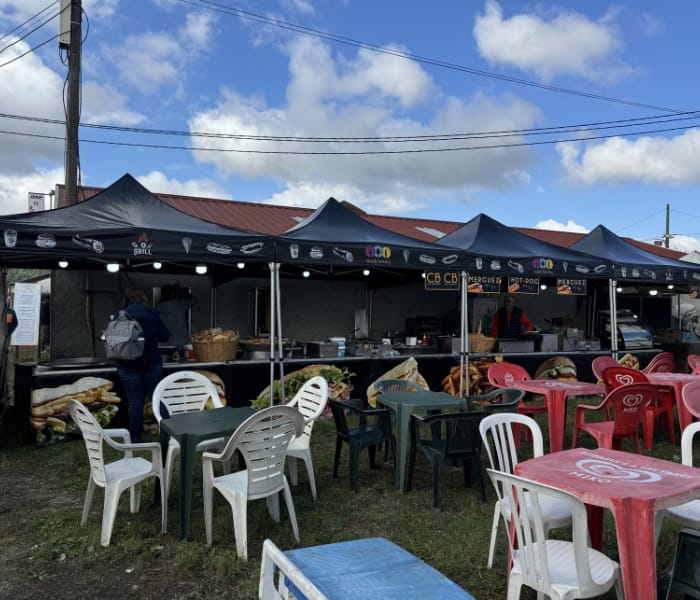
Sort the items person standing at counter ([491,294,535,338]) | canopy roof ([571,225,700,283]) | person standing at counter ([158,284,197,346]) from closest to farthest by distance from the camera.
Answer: person standing at counter ([158,284,197,346]) < canopy roof ([571,225,700,283]) < person standing at counter ([491,294,535,338])

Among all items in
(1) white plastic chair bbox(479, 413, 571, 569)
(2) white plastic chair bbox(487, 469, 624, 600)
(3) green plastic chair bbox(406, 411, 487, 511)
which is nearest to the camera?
(2) white plastic chair bbox(487, 469, 624, 600)

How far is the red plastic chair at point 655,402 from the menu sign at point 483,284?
224 cm

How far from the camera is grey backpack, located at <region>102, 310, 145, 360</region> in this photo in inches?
216

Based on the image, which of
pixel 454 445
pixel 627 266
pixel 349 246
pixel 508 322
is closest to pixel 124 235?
pixel 349 246

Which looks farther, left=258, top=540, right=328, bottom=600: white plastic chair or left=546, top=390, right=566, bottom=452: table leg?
left=546, top=390, right=566, bottom=452: table leg

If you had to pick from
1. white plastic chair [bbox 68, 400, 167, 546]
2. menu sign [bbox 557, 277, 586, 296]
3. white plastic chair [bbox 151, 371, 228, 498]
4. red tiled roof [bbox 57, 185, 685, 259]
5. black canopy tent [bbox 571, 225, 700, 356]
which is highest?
red tiled roof [bbox 57, 185, 685, 259]

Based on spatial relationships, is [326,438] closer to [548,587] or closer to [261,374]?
[261,374]

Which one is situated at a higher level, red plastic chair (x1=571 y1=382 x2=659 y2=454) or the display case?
the display case

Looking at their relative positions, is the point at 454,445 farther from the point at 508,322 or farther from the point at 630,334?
the point at 630,334

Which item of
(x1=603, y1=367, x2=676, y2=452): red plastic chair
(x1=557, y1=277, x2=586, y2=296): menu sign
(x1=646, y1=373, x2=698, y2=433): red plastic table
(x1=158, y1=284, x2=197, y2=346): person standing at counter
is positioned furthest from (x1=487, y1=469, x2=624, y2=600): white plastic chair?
(x1=158, y1=284, x2=197, y2=346): person standing at counter

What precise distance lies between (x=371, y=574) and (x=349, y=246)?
5.19 m

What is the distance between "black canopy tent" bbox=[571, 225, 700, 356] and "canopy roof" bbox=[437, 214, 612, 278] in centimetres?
37

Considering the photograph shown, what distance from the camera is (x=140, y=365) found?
18.9 feet

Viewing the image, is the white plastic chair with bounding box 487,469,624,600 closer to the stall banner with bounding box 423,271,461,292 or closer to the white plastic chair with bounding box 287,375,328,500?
the white plastic chair with bounding box 287,375,328,500
